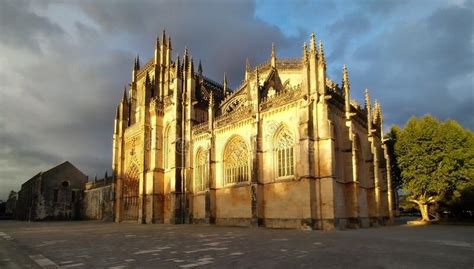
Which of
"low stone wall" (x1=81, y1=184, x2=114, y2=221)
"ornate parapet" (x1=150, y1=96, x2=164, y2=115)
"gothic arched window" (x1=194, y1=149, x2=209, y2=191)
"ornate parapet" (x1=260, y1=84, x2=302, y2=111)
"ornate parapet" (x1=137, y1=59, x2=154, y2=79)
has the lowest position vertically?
"low stone wall" (x1=81, y1=184, x2=114, y2=221)

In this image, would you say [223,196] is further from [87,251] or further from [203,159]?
[87,251]

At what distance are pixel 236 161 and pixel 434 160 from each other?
17.8m

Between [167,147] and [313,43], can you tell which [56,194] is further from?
[313,43]

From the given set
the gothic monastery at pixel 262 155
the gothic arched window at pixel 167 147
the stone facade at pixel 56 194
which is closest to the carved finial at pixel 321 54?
the gothic monastery at pixel 262 155

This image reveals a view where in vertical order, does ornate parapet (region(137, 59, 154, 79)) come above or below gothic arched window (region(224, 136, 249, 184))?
above

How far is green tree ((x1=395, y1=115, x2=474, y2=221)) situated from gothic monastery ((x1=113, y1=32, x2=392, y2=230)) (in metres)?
2.23

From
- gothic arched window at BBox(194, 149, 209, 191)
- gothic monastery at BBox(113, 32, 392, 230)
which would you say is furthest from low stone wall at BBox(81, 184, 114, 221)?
gothic arched window at BBox(194, 149, 209, 191)

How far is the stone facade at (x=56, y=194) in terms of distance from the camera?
56.1 metres

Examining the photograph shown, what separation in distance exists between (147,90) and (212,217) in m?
18.6

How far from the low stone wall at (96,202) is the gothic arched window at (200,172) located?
2067 cm

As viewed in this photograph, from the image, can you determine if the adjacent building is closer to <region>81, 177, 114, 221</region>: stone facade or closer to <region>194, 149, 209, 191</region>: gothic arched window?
<region>81, 177, 114, 221</region>: stone facade

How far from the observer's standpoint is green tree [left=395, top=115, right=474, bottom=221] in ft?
94.5

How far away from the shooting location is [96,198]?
182 feet

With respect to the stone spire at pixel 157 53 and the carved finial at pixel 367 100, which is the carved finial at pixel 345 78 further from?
the stone spire at pixel 157 53
